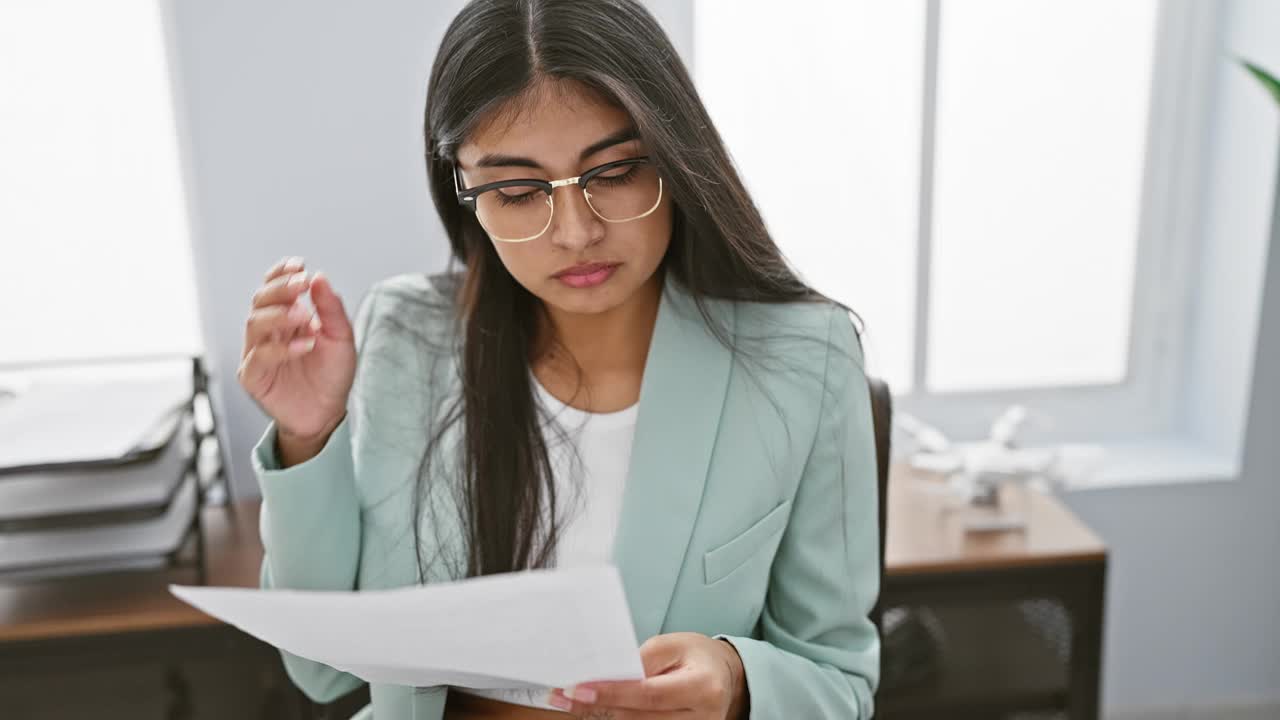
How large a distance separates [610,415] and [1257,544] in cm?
152

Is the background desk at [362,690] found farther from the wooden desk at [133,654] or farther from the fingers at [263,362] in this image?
the fingers at [263,362]

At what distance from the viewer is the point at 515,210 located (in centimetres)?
90

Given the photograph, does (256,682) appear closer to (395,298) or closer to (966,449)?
(395,298)

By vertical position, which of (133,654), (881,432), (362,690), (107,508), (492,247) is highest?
(492,247)

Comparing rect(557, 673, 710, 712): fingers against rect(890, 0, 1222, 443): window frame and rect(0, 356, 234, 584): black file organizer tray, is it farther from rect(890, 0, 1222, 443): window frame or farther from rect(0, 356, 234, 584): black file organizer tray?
rect(890, 0, 1222, 443): window frame

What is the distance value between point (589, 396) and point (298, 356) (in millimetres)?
317

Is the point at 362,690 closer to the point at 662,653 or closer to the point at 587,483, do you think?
the point at 587,483

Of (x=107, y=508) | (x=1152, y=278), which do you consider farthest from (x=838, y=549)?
(x=1152, y=278)

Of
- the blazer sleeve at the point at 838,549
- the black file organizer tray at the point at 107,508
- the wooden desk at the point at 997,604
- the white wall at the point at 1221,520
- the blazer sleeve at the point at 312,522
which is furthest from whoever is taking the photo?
the white wall at the point at 1221,520

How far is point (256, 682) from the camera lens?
4.52ft

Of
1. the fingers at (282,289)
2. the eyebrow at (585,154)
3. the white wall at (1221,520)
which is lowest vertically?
the white wall at (1221,520)

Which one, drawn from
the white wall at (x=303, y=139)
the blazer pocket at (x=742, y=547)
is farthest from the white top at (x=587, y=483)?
the white wall at (x=303, y=139)

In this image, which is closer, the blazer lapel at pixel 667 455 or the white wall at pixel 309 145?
the blazer lapel at pixel 667 455

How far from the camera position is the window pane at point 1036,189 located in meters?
1.86
